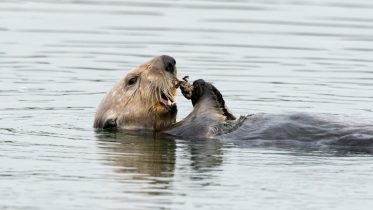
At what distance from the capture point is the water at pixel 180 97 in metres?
7.82

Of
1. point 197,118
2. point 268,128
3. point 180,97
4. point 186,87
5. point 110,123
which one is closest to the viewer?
point 268,128

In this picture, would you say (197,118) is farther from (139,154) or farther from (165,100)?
(139,154)

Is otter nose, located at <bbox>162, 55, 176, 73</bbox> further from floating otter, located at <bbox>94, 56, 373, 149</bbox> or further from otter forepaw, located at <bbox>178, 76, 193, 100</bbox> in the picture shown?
otter forepaw, located at <bbox>178, 76, 193, 100</bbox>

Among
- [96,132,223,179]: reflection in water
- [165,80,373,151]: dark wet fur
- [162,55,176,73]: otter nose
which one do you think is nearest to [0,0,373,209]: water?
[96,132,223,179]: reflection in water

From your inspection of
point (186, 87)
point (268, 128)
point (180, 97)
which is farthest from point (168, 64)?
point (180, 97)

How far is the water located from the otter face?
24 cm

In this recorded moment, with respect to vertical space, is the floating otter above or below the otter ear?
above

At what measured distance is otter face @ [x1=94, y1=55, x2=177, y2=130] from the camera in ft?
33.4

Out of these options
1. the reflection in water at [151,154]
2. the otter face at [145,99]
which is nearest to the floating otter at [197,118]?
the otter face at [145,99]

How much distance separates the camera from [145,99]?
33.6 ft

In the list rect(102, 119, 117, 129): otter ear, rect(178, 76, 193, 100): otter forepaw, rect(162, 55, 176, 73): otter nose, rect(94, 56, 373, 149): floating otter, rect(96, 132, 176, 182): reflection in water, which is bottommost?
rect(96, 132, 176, 182): reflection in water

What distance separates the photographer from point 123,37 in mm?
16391

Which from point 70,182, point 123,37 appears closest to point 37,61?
point 123,37

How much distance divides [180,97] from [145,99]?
2.74 meters
